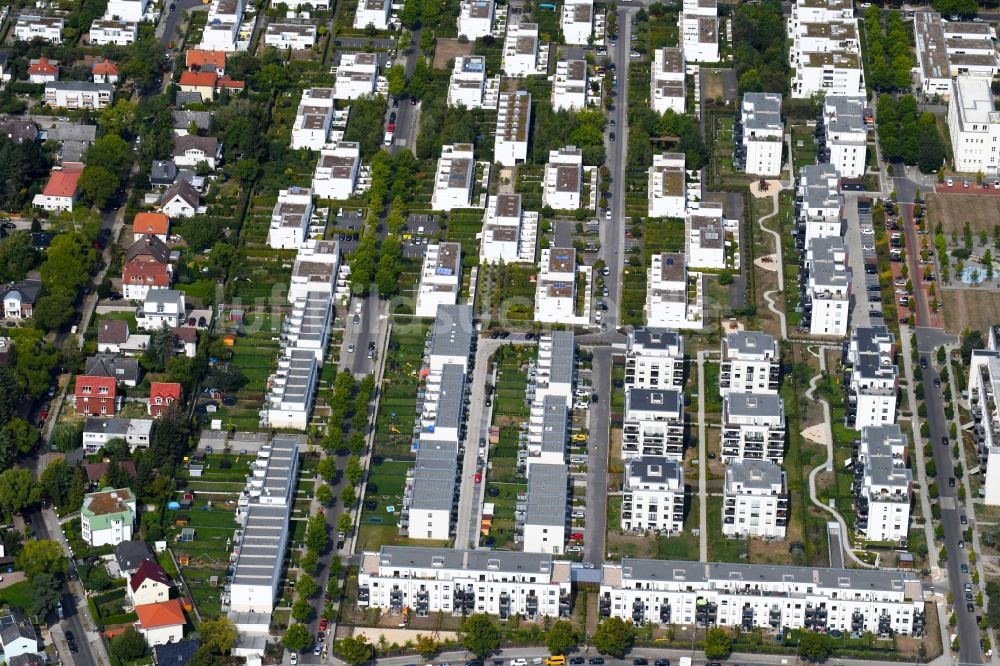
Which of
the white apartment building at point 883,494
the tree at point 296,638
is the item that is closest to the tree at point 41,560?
the tree at point 296,638

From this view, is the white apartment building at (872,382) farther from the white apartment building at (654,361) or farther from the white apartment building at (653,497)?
the white apartment building at (653,497)

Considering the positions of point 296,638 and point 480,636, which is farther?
point 480,636

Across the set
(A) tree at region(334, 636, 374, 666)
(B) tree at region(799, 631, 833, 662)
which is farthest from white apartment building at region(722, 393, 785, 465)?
(A) tree at region(334, 636, 374, 666)

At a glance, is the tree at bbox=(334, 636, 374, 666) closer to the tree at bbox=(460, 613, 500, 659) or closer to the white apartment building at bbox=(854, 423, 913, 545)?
the tree at bbox=(460, 613, 500, 659)

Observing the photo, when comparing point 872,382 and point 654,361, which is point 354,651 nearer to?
point 654,361

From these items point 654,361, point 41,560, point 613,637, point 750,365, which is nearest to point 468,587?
point 613,637

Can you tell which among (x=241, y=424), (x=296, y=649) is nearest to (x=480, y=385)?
(x=241, y=424)

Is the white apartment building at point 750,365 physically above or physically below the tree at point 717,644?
above
